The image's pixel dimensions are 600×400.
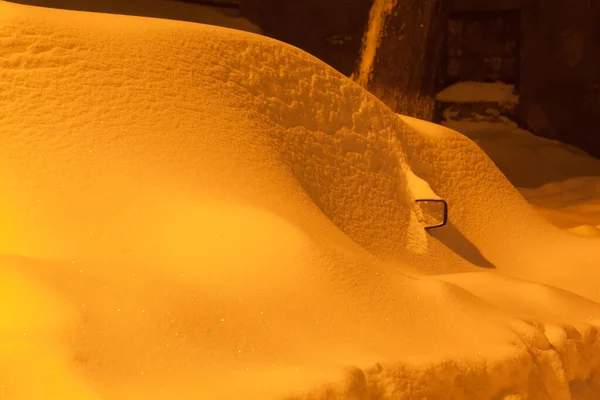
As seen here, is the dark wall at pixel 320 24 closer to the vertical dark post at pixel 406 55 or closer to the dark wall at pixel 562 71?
the dark wall at pixel 562 71

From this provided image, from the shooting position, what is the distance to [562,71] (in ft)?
26.7

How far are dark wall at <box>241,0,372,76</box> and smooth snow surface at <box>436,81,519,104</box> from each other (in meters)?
1.18

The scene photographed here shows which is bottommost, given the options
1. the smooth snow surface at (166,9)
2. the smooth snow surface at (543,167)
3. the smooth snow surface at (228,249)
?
the smooth snow surface at (228,249)

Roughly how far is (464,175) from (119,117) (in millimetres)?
1661

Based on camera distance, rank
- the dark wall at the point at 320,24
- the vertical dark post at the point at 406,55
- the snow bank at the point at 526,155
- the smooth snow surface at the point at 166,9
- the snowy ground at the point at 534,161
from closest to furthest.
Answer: the vertical dark post at the point at 406,55 < the snowy ground at the point at 534,161 < the snow bank at the point at 526,155 < the smooth snow surface at the point at 166,9 < the dark wall at the point at 320,24

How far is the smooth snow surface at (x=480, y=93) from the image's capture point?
8320mm

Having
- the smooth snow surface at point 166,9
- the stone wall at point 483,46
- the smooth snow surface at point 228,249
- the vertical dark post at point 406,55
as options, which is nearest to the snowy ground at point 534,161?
the stone wall at point 483,46

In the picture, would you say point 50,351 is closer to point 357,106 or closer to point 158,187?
point 158,187

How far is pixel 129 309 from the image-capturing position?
149 centimetres

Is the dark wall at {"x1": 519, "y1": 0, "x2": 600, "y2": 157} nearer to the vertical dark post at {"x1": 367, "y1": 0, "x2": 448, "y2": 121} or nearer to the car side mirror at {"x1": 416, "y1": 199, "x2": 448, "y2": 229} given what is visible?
the vertical dark post at {"x1": 367, "y1": 0, "x2": 448, "y2": 121}

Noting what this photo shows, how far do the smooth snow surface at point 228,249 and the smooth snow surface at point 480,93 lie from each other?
5.59m

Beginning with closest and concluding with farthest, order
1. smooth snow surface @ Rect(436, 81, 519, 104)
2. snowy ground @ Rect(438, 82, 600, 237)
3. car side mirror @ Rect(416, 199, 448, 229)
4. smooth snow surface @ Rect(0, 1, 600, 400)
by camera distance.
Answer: smooth snow surface @ Rect(0, 1, 600, 400) < car side mirror @ Rect(416, 199, 448, 229) < snowy ground @ Rect(438, 82, 600, 237) < smooth snow surface @ Rect(436, 81, 519, 104)

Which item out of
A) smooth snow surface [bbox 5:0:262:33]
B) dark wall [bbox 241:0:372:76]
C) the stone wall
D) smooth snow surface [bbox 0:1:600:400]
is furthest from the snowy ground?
smooth snow surface [bbox 0:1:600:400]

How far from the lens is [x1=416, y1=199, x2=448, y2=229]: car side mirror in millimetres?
2873
